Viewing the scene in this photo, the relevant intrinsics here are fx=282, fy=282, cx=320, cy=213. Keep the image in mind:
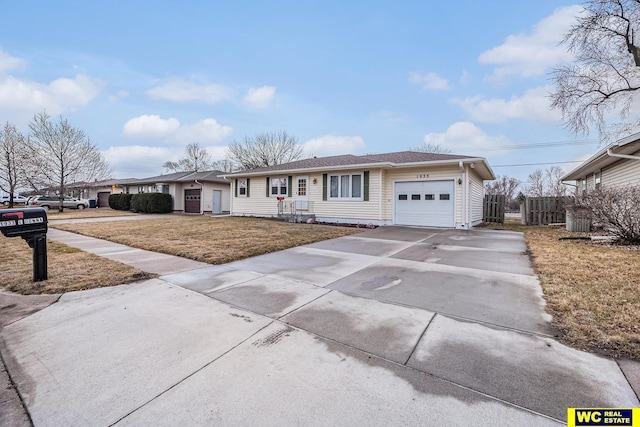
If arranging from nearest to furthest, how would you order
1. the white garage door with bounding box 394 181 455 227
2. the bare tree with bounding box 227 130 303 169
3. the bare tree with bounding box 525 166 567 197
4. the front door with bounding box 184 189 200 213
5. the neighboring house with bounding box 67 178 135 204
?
the white garage door with bounding box 394 181 455 227
the front door with bounding box 184 189 200 213
the neighboring house with bounding box 67 178 135 204
the bare tree with bounding box 525 166 567 197
the bare tree with bounding box 227 130 303 169

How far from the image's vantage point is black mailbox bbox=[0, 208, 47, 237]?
3924 millimetres

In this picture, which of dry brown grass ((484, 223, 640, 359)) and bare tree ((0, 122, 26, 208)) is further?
bare tree ((0, 122, 26, 208))

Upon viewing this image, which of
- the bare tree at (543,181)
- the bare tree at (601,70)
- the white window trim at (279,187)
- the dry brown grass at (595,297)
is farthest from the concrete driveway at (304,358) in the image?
the bare tree at (543,181)

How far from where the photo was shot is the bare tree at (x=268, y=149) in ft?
106

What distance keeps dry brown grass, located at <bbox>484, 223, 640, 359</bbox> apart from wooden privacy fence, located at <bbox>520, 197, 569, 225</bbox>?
32.3ft

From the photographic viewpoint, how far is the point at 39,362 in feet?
7.48

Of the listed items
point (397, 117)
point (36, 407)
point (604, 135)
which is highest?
point (397, 117)

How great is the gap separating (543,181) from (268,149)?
32323 millimetres

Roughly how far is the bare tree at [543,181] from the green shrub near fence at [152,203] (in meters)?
36.5

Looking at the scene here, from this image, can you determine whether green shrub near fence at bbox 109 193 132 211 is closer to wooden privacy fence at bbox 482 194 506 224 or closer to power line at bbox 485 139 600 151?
wooden privacy fence at bbox 482 194 506 224

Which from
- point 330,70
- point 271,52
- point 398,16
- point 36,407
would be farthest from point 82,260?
point 330,70

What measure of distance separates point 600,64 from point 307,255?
16634 millimetres

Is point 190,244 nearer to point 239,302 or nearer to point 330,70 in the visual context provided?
point 239,302

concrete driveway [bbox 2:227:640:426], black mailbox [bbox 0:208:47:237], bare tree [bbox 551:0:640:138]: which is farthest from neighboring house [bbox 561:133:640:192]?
black mailbox [bbox 0:208:47:237]
